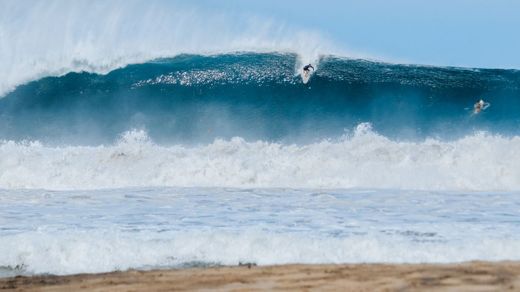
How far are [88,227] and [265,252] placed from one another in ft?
6.65

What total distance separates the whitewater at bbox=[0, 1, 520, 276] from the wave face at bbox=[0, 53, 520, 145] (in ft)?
0.15

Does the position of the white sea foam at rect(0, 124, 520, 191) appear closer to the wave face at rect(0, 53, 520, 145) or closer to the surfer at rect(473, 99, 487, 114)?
the wave face at rect(0, 53, 520, 145)

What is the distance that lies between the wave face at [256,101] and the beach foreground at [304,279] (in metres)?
10.3

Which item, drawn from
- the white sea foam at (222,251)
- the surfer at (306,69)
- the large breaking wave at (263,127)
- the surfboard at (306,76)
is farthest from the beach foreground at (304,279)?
the surfer at (306,69)

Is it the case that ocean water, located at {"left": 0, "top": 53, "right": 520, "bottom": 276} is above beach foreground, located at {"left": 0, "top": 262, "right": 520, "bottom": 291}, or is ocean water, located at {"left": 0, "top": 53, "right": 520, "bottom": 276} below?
above

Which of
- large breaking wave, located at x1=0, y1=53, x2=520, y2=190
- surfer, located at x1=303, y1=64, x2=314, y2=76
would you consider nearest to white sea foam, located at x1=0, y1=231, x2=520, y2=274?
large breaking wave, located at x1=0, y1=53, x2=520, y2=190

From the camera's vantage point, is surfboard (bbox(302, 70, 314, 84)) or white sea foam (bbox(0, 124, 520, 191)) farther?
surfboard (bbox(302, 70, 314, 84))

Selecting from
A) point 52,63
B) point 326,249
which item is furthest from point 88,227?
point 52,63

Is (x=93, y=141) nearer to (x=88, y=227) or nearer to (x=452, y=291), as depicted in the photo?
(x=88, y=227)

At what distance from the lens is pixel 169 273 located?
5246mm

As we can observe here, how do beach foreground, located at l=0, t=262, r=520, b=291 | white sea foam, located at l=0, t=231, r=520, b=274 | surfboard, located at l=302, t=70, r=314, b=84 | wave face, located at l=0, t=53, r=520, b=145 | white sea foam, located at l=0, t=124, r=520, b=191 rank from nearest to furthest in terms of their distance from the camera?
beach foreground, located at l=0, t=262, r=520, b=291, white sea foam, located at l=0, t=231, r=520, b=274, white sea foam, located at l=0, t=124, r=520, b=191, wave face, located at l=0, t=53, r=520, b=145, surfboard, located at l=302, t=70, r=314, b=84

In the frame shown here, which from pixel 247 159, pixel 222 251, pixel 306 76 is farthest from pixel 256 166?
pixel 222 251

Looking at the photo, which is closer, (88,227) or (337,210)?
(88,227)

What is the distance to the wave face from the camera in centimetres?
1599
